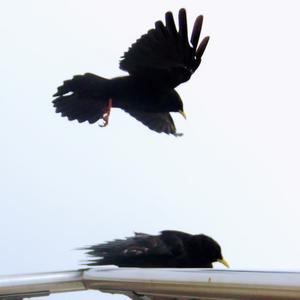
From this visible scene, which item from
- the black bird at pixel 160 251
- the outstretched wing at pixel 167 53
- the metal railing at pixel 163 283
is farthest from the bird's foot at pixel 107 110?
the metal railing at pixel 163 283

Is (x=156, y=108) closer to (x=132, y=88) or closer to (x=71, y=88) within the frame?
(x=132, y=88)

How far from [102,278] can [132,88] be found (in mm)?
979

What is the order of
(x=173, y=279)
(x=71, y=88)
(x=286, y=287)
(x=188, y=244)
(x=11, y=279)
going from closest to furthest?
(x=286, y=287) → (x=173, y=279) → (x=11, y=279) → (x=188, y=244) → (x=71, y=88)

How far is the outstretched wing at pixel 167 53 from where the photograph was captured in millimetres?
1461

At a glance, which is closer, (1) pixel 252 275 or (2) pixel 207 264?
(1) pixel 252 275

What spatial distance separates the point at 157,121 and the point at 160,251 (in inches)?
19.7

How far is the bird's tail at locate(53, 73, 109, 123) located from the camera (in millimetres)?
1568

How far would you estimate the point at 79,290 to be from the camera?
2.31ft

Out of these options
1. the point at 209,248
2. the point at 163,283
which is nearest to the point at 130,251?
the point at 209,248

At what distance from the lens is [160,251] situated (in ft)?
4.33

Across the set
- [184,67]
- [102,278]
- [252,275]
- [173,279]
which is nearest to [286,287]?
[252,275]

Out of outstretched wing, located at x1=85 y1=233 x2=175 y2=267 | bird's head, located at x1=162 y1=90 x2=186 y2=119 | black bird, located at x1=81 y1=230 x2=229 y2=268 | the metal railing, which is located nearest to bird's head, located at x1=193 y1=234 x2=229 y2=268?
black bird, located at x1=81 y1=230 x2=229 y2=268

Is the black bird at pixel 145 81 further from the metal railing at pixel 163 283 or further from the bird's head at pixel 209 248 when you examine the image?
the metal railing at pixel 163 283

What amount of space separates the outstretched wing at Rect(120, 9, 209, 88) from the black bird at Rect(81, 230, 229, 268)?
1.41ft
